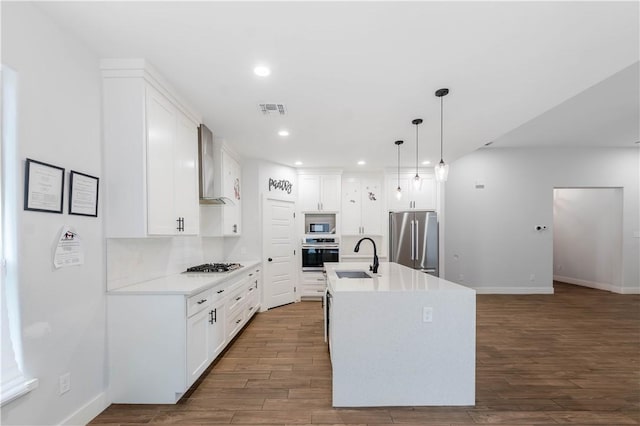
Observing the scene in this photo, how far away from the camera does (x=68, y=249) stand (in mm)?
1947

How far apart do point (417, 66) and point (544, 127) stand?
3.82 m

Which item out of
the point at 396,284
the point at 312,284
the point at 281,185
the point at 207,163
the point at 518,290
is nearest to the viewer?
the point at 396,284

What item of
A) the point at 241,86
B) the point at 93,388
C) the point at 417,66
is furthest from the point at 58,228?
the point at 417,66

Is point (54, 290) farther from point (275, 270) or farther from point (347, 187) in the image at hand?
point (347, 187)

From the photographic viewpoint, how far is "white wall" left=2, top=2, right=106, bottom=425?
1666mm

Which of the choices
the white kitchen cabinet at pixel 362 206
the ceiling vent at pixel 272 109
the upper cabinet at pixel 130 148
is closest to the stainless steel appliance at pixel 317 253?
the white kitchen cabinet at pixel 362 206

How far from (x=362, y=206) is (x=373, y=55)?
4.15 meters

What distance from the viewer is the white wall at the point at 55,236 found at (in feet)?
5.47

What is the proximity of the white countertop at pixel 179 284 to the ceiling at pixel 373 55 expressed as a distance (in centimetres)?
181

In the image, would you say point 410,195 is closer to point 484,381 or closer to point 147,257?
point 484,381

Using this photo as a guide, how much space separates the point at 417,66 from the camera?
2.30 meters

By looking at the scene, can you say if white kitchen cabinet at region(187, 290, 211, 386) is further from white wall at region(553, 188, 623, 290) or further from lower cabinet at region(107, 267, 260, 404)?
white wall at region(553, 188, 623, 290)

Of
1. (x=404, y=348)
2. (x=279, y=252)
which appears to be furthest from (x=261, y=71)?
(x=279, y=252)

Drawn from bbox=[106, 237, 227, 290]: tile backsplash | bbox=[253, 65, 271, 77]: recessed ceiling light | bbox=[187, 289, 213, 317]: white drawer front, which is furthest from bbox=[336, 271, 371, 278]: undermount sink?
bbox=[253, 65, 271, 77]: recessed ceiling light
